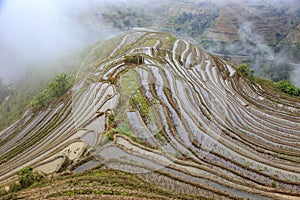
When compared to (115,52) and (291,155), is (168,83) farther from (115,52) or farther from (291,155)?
(115,52)

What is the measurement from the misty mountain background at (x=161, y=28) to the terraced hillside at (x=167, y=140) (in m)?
17.4

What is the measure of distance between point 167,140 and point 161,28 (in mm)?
33493

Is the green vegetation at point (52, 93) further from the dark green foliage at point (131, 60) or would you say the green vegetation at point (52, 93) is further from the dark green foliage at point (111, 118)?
the dark green foliage at point (111, 118)

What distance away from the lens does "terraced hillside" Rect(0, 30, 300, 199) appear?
21.2ft

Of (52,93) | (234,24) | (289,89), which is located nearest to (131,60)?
(52,93)

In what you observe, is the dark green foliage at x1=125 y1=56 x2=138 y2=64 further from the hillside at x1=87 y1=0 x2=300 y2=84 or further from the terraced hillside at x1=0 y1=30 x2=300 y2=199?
the hillside at x1=87 y1=0 x2=300 y2=84

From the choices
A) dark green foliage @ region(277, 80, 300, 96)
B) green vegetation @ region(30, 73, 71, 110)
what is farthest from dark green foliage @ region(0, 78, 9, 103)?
dark green foliage @ region(277, 80, 300, 96)

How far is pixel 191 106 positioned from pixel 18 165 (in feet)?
22.2

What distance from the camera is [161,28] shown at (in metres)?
37.2

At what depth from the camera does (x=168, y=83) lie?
8672 millimetres

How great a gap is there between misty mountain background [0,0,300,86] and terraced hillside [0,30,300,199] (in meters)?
17.4

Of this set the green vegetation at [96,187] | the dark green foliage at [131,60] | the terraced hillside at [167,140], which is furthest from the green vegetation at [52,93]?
the green vegetation at [96,187]

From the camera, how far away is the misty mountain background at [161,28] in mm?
31359

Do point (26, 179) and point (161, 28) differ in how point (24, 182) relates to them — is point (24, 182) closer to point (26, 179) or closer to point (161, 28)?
point (26, 179)
